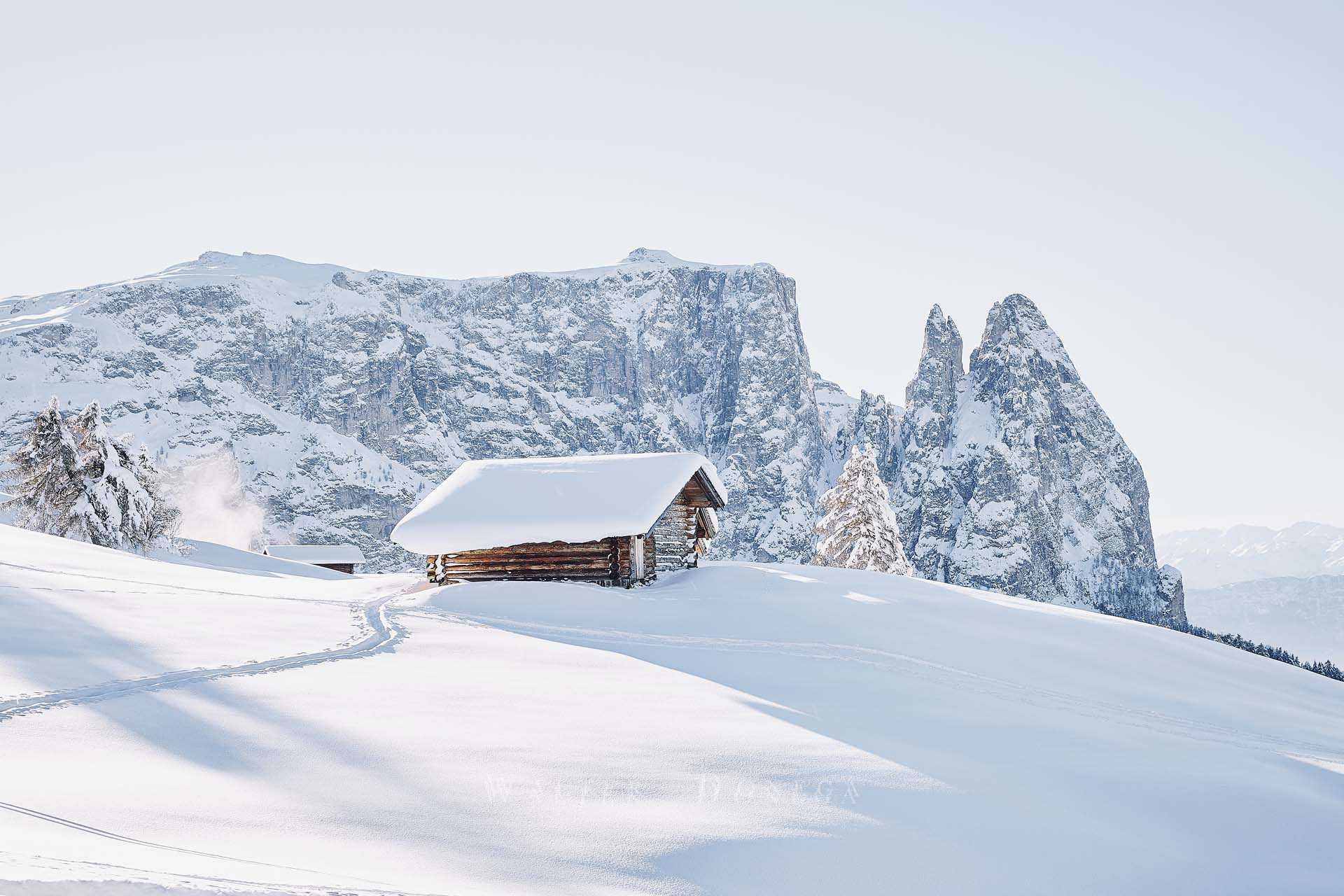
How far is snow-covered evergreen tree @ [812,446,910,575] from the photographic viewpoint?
37.1 m

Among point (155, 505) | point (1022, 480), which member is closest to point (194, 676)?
point (155, 505)

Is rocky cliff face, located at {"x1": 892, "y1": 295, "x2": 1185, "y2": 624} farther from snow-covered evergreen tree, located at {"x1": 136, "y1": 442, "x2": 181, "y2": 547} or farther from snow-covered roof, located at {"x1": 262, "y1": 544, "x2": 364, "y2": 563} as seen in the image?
snow-covered evergreen tree, located at {"x1": 136, "y1": 442, "x2": 181, "y2": 547}

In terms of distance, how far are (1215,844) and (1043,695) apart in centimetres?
564

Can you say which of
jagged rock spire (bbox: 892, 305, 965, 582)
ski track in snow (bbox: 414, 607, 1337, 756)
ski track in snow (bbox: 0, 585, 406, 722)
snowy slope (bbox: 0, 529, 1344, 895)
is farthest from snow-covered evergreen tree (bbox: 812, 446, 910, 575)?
jagged rock spire (bbox: 892, 305, 965, 582)

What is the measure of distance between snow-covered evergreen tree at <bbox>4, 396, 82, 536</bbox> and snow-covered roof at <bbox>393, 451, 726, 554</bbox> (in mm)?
16527

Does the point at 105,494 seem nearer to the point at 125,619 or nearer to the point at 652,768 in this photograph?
the point at 125,619

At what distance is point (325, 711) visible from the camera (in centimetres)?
849

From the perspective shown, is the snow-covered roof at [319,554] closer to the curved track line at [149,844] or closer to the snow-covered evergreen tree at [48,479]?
the snow-covered evergreen tree at [48,479]

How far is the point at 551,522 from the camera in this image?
24.1m

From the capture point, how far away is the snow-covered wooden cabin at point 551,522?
2389 cm

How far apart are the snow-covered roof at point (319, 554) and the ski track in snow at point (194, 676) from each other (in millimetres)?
60984

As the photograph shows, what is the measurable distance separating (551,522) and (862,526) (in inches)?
703

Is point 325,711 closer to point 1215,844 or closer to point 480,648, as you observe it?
point 480,648

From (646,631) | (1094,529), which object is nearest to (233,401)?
(1094,529)
